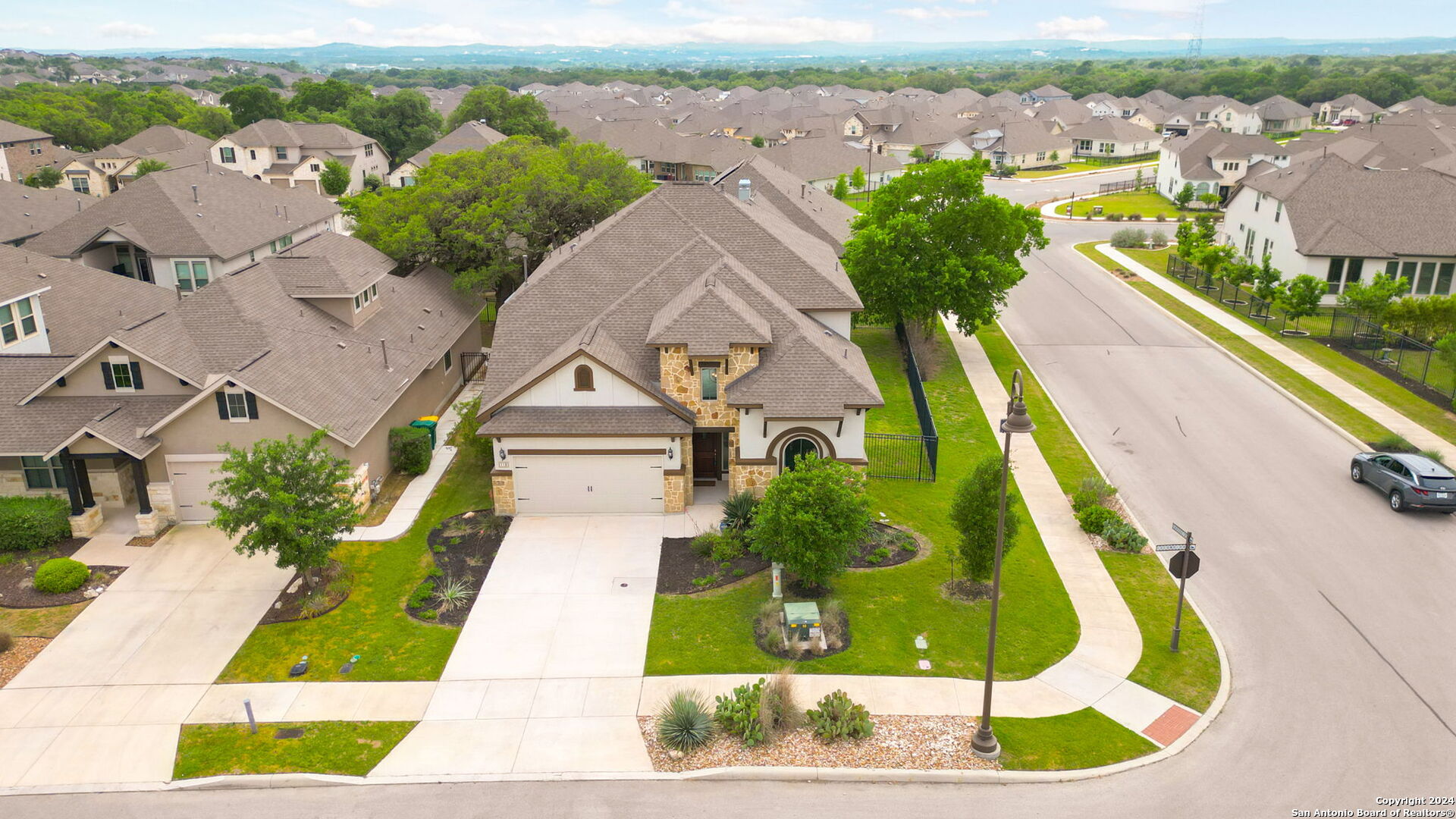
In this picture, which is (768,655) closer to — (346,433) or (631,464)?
(631,464)

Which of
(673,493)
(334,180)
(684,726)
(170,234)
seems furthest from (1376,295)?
(334,180)

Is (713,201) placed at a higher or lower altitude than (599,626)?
higher

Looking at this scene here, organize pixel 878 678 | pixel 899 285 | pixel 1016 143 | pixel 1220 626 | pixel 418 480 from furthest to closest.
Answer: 1. pixel 1016 143
2. pixel 899 285
3. pixel 418 480
4. pixel 1220 626
5. pixel 878 678

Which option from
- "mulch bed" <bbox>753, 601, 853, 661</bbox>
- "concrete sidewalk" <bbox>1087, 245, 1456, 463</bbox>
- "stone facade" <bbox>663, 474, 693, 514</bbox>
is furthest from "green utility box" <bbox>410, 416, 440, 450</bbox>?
"concrete sidewalk" <bbox>1087, 245, 1456, 463</bbox>

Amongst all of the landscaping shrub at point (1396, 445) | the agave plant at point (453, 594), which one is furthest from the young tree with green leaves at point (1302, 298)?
the agave plant at point (453, 594)

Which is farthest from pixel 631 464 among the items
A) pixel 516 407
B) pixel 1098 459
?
pixel 1098 459

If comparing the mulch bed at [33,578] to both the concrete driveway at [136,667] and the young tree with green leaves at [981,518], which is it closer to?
the concrete driveway at [136,667]

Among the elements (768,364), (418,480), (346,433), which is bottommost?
(418,480)
